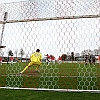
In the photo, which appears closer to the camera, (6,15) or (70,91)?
(70,91)

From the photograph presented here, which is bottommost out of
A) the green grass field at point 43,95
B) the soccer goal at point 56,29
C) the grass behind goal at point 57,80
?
the green grass field at point 43,95

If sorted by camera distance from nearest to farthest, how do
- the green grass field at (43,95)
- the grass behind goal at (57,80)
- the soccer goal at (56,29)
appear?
the green grass field at (43,95) → the soccer goal at (56,29) → the grass behind goal at (57,80)

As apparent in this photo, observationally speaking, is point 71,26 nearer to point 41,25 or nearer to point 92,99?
point 41,25

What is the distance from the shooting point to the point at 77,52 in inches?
219

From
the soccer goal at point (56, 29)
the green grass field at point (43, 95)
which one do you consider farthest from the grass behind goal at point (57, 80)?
the green grass field at point (43, 95)

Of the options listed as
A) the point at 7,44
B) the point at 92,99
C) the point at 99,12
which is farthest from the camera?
the point at 7,44

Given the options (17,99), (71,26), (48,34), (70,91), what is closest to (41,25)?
(48,34)

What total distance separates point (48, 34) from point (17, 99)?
1.91 meters

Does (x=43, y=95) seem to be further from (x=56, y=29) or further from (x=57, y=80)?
(x=57, y=80)

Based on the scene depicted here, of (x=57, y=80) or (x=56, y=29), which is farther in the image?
(x=57, y=80)

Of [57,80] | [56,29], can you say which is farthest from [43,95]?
[57,80]

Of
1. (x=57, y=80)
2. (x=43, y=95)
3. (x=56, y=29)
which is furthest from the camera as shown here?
(x=57, y=80)

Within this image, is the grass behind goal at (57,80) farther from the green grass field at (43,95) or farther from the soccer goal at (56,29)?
the green grass field at (43,95)

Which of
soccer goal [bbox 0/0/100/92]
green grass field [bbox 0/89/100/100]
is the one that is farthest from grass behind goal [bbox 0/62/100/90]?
green grass field [bbox 0/89/100/100]
